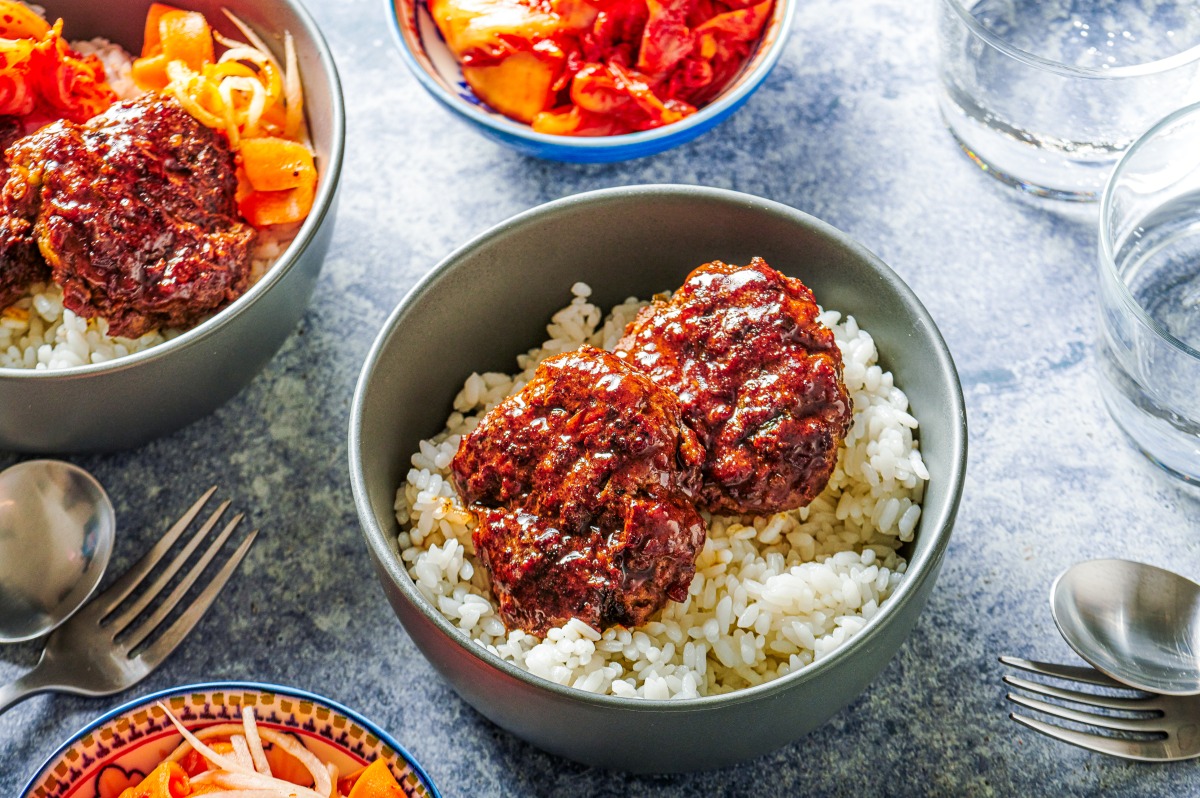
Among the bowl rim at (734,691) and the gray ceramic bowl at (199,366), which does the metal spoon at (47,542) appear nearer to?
the gray ceramic bowl at (199,366)

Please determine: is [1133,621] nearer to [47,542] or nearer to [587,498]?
[587,498]

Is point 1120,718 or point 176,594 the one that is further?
point 176,594

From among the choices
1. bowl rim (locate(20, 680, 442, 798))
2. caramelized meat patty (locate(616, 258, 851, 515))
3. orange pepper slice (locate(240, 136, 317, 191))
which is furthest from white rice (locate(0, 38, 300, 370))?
caramelized meat patty (locate(616, 258, 851, 515))

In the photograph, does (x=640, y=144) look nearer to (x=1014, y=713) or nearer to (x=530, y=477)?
(x=530, y=477)

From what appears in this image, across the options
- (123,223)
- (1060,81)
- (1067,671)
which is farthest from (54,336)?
(1060,81)

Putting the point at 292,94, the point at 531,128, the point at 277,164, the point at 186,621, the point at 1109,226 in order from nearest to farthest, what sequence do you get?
1. the point at 186,621
2. the point at 1109,226
3. the point at 277,164
4. the point at 292,94
5. the point at 531,128

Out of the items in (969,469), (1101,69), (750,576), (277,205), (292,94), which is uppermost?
(1101,69)

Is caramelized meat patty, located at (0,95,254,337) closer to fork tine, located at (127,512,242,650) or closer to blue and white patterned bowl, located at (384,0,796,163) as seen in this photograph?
fork tine, located at (127,512,242,650)
